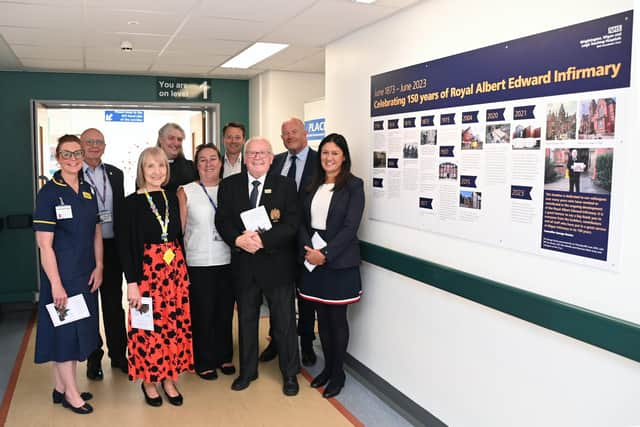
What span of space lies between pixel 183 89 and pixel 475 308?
4711mm

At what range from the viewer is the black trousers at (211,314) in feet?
12.4

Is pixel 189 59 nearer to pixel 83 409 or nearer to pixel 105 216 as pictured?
pixel 105 216

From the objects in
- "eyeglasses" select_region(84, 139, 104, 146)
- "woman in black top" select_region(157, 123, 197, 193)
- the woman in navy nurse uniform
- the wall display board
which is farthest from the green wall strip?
"eyeglasses" select_region(84, 139, 104, 146)

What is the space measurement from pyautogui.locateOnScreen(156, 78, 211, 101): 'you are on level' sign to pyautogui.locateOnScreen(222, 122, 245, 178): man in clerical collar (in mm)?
2099

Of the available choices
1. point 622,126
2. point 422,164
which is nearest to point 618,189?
point 622,126

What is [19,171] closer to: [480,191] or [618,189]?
[480,191]

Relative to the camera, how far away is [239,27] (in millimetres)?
3932

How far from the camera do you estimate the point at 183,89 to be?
21.1 feet

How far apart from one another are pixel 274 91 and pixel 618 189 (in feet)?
14.6

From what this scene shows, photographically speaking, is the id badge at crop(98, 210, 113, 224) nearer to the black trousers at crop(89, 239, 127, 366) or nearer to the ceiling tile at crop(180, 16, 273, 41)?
the black trousers at crop(89, 239, 127, 366)

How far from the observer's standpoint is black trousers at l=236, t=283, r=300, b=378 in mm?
3686

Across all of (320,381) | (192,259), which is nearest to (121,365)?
(192,259)

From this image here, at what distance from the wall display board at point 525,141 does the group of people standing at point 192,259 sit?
57 centimetres

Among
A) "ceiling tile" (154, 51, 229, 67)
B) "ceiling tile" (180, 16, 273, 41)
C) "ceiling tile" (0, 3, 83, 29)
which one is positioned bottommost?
"ceiling tile" (0, 3, 83, 29)
